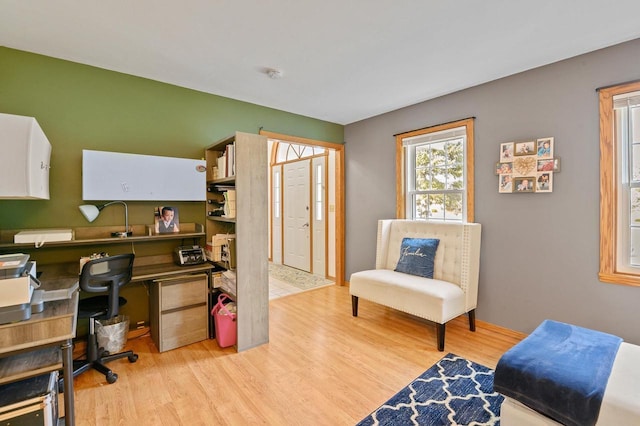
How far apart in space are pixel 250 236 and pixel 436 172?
234 cm

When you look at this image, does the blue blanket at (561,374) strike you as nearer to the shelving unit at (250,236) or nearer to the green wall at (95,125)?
the shelving unit at (250,236)

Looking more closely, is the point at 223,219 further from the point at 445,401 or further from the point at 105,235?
the point at 445,401

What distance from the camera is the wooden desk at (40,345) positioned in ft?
4.41

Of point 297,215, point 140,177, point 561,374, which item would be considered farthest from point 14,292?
point 297,215

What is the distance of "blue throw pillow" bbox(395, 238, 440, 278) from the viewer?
3.14 metres

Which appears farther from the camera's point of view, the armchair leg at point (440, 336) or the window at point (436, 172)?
the window at point (436, 172)

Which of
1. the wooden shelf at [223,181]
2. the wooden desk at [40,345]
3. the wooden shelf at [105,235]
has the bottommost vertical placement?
the wooden desk at [40,345]

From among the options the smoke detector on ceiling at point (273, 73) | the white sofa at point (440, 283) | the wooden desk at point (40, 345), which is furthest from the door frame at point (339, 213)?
the wooden desk at point (40, 345)

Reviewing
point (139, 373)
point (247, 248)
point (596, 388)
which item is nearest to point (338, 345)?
point (247, 248)

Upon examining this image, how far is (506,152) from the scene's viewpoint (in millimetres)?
2896

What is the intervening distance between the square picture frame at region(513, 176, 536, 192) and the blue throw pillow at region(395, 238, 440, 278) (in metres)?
0.90

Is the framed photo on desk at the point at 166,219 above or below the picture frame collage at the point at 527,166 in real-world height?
below

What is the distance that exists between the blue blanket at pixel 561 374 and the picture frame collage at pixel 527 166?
1.36 metres

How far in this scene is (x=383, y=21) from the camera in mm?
2010
